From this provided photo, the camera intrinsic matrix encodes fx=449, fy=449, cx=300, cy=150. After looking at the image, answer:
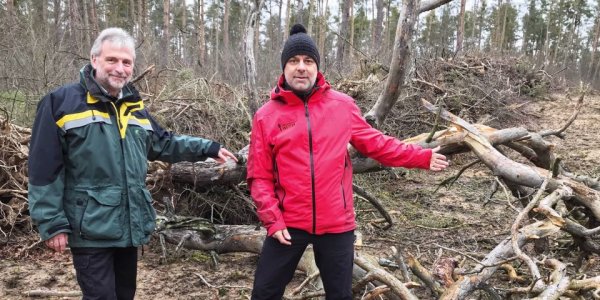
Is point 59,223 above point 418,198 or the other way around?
above

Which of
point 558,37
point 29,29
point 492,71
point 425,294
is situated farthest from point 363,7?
point 425,294

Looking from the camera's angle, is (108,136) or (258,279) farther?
(258,279)

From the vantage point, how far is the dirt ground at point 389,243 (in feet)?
10.7

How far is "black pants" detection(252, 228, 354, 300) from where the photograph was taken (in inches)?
87.5

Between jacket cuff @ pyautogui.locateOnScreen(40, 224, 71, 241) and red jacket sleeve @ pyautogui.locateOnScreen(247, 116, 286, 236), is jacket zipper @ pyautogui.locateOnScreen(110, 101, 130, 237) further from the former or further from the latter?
red jacket sleeve @ pyautogui.locateOnScreen(247, 116, 286, 236)

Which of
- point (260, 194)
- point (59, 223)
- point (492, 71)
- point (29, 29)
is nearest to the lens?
point (59, 223)

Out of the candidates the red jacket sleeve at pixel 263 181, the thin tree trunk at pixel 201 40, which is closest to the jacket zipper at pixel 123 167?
the red jacket sleeve at pixel 263 181

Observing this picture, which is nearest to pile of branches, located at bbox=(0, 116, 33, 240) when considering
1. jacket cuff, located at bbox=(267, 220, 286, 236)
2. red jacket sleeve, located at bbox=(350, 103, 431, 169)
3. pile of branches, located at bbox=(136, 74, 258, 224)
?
pile of branches, located at bbox=(136, 74, 258, 224)

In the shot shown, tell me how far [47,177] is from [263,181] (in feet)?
3.08

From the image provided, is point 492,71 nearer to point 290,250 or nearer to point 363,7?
point 290,250

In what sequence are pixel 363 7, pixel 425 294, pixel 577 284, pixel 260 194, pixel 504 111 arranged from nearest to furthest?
pixel 260 194
pixel 577 284
pixel 425 294
pixel 504 111
pixel 363 7

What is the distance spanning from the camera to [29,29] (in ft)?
22.4

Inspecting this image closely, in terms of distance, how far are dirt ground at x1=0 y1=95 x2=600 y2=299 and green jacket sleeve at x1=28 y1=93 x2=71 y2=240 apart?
136 cm

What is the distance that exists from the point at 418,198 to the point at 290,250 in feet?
13.1
